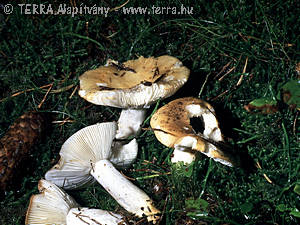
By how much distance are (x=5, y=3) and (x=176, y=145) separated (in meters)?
2.53

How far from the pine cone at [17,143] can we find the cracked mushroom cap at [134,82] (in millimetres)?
631

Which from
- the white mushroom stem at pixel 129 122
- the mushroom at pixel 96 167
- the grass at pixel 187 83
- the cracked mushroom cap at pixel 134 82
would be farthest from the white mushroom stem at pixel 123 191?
the cracked mushroom cap at pixel 134 82

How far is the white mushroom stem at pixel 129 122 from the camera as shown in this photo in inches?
115

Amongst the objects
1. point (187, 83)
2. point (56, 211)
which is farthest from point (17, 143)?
point (187, 83)

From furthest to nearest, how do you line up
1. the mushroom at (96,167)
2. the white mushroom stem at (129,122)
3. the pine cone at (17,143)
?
the white mushroom stem at (129,122), the pine cone at (17,143), the mushroom at (96,167)

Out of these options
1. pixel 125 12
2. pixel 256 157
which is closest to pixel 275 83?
pixel 256 157

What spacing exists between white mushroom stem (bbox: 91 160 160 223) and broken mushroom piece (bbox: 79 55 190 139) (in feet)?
1.15

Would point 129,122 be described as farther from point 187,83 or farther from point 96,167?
point 187,83

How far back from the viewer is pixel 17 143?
9.27 ft

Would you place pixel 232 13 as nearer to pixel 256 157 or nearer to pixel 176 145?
pixel 256 157

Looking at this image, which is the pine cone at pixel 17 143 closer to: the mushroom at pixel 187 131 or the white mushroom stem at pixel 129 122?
the white mushroom stem at pixel 129 122

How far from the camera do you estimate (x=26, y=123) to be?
9.61ft

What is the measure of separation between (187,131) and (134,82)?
0.73m

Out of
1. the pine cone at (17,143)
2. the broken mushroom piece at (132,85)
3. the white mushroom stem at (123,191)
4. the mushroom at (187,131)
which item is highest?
the broken mushroom piece at (132,85)
